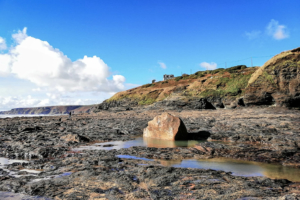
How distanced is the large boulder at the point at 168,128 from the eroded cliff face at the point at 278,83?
21.1m

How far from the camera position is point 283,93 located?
29.8 m

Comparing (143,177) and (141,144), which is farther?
(141,144)

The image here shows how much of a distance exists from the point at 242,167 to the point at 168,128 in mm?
6152

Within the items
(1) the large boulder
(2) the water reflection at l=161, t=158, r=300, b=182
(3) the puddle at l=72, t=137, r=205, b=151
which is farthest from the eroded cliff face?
(2) the water reflection at l=161, t=158, r=300, b=182

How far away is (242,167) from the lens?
7156mm

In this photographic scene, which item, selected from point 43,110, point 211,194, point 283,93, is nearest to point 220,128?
point 211,194

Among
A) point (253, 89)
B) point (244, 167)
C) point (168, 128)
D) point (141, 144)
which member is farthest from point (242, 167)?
point (253, 89)

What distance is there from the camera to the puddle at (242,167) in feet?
20.9

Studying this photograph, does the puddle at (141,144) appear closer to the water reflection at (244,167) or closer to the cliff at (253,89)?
the water reflection at (244,167)

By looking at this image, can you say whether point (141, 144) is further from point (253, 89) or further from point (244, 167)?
point (253, 89)

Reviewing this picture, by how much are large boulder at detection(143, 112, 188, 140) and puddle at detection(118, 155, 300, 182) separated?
A: 15.0ft

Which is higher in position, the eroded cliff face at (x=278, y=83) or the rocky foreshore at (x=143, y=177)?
the eroded cliff face at (x=278, y=83)

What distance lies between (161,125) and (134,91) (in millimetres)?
43678

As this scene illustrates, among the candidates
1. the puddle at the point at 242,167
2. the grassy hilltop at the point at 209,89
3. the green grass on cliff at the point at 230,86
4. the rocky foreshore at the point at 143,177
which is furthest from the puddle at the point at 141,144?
the green grass on cliff at the point at 230,86
